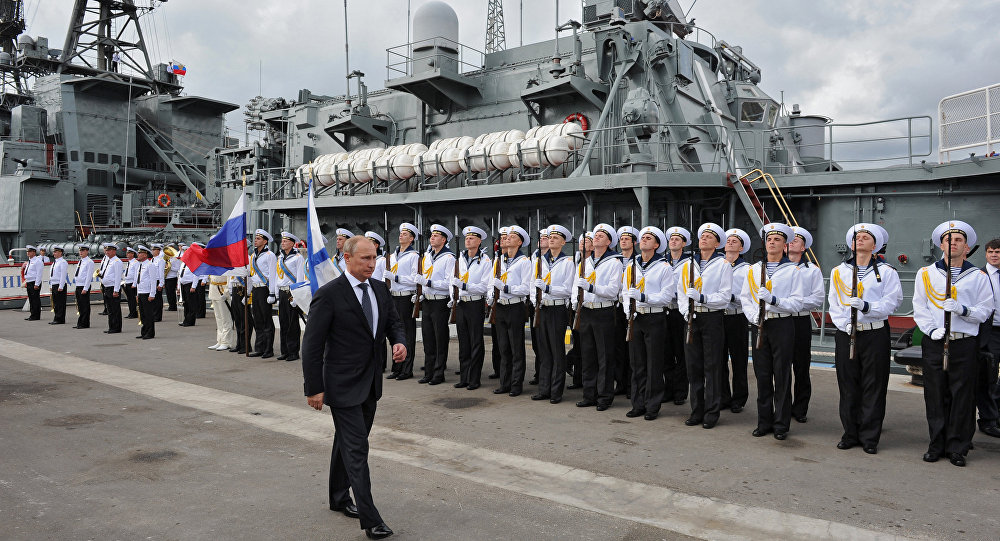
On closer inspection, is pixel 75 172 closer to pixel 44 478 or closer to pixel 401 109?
pixel 401 109

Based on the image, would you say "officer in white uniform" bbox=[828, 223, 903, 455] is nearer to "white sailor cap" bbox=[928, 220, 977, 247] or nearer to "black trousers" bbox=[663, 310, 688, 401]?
"white sailor cap" bbox=[928, 220, 977, 247]

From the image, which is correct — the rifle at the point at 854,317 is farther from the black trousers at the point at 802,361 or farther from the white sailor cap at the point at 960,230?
the black trousers at the point at 802,361

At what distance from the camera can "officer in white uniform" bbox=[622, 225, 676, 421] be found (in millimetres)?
6406

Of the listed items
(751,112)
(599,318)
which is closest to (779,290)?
(599,318)

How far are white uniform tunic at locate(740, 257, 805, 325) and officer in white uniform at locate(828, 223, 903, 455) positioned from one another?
29 centimetres

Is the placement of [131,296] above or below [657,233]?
below

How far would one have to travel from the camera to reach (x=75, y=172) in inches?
1131

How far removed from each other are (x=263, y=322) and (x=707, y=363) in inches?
284

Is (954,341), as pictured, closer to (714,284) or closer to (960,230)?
(960,230)

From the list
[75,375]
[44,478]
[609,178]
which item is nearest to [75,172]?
[75,375]

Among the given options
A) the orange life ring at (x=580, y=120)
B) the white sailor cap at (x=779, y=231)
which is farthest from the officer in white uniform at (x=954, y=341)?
the orange life ring at (x=580, y=120)

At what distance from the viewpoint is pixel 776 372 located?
18.9 ft

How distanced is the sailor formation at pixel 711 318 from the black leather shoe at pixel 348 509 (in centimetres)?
336

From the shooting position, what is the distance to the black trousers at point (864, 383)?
17.1ft
